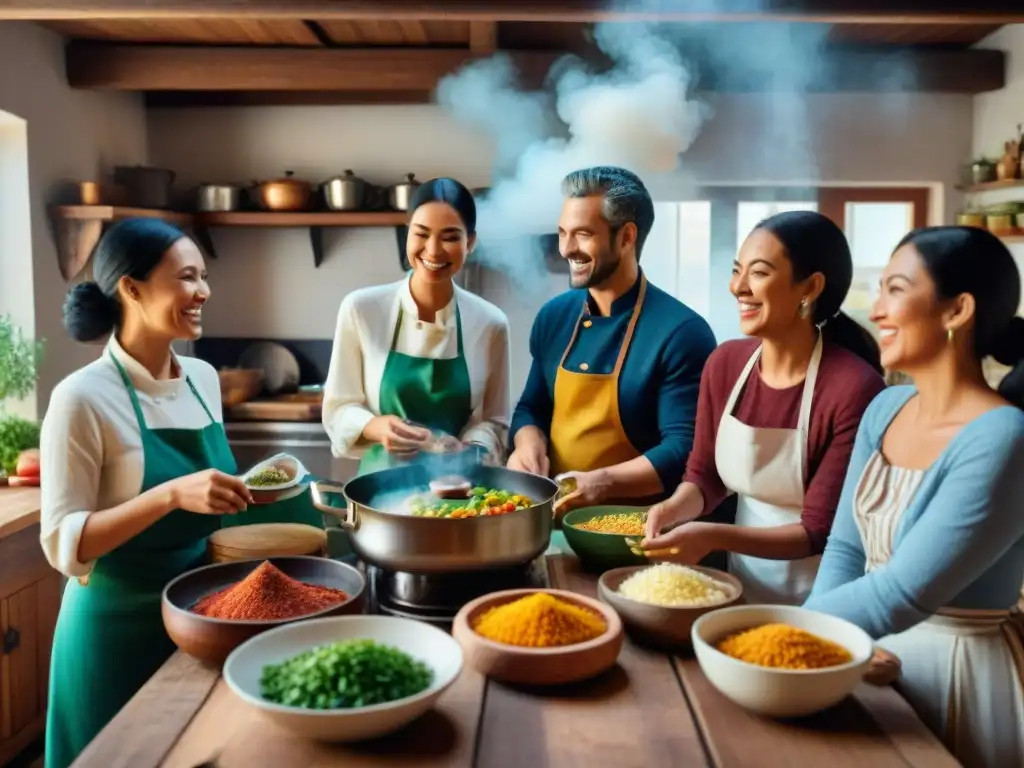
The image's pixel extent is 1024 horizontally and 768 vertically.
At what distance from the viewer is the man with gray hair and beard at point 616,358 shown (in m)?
2.45

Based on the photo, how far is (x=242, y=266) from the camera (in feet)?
17.7

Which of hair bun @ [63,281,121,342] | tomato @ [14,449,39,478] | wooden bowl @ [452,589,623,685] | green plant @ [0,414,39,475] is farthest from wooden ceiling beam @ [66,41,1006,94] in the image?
wooden bowl @ [452,589,623,685]

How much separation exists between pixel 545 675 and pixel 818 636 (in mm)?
432

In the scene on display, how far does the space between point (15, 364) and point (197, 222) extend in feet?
5.16

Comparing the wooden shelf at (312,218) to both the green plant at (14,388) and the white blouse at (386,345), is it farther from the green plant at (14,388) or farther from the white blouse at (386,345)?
the white blouse at (386,345)

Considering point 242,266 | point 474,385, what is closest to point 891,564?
point 474,385

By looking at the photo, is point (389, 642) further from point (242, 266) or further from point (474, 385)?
point (242, 266)

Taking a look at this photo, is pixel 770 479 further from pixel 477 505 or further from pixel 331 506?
pixel 331 506

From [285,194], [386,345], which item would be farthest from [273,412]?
[386,345]

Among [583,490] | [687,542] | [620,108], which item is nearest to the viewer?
[687,542]

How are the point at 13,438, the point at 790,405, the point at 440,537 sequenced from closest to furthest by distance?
the point at 440,537 < the point at 790,405 < the point at 13,438

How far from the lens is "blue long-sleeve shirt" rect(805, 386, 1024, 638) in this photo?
1.54 metres

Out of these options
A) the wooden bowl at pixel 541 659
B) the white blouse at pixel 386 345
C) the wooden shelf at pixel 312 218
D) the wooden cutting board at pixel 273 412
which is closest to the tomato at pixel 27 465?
the wooden cutting board at pixel 273 412

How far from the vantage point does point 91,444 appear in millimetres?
1928
